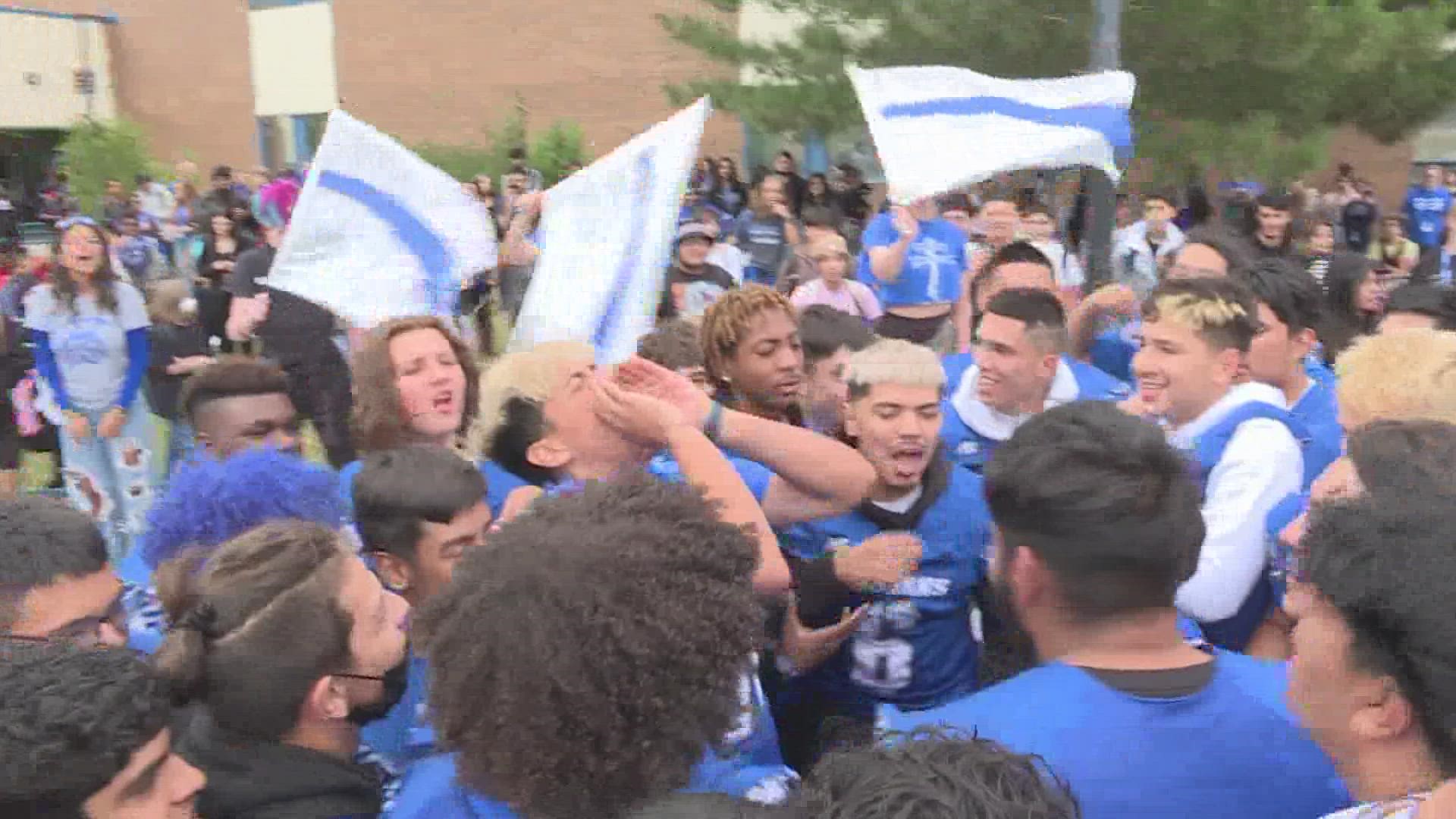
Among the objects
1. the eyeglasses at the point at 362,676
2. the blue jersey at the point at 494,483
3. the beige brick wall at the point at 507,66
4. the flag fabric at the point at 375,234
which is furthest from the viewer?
the beige brick wall at the point at 507,66

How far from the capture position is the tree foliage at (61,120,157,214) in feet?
73.3

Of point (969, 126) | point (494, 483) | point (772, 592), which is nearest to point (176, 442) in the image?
point (494, 483)

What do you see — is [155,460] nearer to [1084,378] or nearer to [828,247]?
[828,247]

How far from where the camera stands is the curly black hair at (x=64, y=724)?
1.42 meters

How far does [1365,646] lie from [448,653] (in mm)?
1113

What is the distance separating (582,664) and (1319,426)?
2.69 metres

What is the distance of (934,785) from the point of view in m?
1.12

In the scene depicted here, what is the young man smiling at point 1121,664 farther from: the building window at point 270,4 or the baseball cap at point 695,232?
the building window at point 270,4

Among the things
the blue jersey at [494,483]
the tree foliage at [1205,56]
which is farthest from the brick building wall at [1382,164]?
the blue jersey at [494,483]

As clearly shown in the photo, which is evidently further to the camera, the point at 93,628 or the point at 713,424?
the point at 713,424

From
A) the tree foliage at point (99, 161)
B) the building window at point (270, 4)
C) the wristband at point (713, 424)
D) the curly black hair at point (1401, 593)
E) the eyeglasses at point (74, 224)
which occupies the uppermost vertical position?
the building window at point (270, 4)

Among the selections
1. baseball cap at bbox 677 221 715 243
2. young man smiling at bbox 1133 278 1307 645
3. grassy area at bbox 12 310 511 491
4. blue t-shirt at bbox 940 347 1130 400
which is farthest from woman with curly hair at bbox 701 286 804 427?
baseball cap at bbox 677 221 715 243

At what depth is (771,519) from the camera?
257 cm

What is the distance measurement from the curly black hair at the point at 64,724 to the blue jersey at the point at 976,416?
7.91ft
